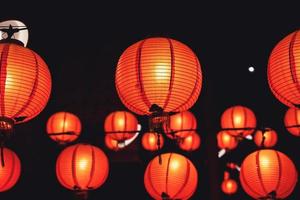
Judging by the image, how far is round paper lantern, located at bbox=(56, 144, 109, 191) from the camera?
17.1 feet

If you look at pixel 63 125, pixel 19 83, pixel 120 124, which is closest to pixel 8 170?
pixel 63 125

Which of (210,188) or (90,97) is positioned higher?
(90,97)

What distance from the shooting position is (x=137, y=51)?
134 inches

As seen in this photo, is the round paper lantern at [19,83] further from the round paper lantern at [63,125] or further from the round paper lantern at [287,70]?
the round paper lantern at [63,125]

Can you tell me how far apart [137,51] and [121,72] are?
0.22 metres

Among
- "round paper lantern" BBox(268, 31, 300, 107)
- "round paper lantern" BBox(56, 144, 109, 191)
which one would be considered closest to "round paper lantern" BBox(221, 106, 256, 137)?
"round paper lantern" BBox(56, 144, 109, 191)

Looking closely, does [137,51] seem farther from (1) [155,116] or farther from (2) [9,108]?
(2) [9,108]

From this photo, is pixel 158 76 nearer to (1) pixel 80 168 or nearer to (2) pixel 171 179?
(2) pixel 171 179

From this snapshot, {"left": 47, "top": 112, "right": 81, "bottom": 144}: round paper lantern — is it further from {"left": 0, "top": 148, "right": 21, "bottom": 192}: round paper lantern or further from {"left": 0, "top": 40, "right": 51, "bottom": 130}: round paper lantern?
{"left": 0, "top": 40, "right": 51, "bottom": 130}: round paper lantern

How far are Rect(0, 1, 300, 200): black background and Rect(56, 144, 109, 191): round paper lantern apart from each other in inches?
64.1

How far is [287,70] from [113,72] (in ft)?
22.5

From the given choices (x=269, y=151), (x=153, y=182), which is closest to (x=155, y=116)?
(x=153, y=182)

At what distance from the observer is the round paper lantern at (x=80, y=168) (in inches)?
205

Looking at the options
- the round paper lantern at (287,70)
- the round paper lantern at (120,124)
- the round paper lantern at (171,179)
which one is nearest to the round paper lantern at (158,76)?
the round paper lantern at (287,70)
